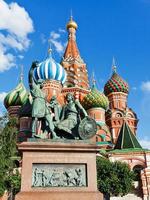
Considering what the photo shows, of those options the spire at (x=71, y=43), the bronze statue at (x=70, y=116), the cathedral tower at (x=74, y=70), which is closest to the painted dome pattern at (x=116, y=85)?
the cathedral tower at (x=74, y=70)

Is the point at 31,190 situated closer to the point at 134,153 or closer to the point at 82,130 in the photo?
the point at 82,130

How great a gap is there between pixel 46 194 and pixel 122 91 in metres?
36.6

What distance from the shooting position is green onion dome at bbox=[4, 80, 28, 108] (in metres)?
42.9

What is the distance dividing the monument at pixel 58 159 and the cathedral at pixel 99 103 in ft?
62.8

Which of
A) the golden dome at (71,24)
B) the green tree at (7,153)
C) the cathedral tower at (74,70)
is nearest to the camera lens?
the green tree at (7,153)

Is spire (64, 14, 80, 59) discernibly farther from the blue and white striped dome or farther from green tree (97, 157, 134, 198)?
green tree (97, 157, 134, 198)

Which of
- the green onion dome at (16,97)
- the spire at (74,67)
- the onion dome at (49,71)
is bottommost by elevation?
the green onion dome at (16,97)

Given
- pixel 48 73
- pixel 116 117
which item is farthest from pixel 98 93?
pixel 48 73

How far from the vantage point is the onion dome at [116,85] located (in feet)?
150

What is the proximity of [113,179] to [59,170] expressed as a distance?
14828 mm

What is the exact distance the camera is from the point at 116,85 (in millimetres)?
45969

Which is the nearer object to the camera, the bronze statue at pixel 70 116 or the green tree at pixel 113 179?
the bronze statue at pixel 70 116

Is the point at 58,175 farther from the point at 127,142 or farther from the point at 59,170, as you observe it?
the point at 127,142

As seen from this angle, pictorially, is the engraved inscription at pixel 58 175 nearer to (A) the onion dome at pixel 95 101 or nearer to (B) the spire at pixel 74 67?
(A) the onion dome at pixel 95 101
